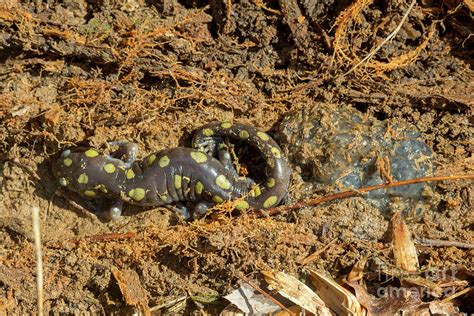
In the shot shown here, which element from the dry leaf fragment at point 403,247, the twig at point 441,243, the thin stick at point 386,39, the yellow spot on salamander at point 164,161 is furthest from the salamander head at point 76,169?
the twig at point 441,243

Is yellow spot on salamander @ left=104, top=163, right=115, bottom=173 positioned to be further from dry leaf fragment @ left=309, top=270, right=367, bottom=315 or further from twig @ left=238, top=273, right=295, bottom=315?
dry leaf fragment @ left=309, top=270, right=367, bottom=315

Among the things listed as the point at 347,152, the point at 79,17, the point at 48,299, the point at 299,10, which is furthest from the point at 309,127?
the point at 48,299

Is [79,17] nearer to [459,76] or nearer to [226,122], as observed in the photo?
[226,122]

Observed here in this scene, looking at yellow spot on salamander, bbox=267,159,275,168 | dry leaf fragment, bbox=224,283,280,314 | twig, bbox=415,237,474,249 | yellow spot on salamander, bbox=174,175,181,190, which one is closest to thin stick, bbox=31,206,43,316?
dry leaf fragment, bbox=224,283,280,314

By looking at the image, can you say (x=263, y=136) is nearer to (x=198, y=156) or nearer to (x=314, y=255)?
(x=198, y=156)

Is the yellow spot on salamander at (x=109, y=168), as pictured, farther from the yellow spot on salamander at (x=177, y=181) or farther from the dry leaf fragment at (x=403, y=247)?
the dry leaf fragment at (x=403, y=247)

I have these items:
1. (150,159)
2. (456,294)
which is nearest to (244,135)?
(150,159)

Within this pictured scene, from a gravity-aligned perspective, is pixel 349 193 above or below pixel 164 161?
above
